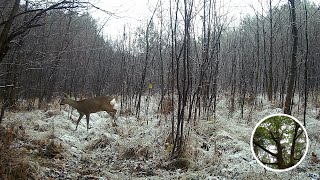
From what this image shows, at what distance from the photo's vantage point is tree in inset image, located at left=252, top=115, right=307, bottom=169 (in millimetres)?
2871

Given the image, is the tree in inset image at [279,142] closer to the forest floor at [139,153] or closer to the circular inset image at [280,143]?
the circular inset image at [280,143]

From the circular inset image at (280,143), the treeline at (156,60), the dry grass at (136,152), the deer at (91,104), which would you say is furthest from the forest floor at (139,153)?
the treeline at (156,60)

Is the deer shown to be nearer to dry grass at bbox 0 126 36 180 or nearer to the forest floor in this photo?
the forest floor

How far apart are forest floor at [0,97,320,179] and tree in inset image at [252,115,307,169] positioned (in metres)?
1.76

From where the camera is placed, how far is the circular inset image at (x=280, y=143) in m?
2.87

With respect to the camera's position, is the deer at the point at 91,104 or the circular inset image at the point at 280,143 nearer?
the circular inset image at the point at 280,143

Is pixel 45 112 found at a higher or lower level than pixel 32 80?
lower

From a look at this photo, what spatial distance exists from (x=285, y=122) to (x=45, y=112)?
387 inches

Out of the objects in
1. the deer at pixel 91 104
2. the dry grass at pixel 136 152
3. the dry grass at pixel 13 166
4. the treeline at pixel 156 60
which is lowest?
the dry grass at pixel 136 152

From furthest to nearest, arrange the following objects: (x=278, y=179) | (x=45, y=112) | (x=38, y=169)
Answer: (x=45, y=112)
(x=38, y=169)
(x=278, y=179)

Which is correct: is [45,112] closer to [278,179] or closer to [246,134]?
[246,134]

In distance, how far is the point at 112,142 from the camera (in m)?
7.77

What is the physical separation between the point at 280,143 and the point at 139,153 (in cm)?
430

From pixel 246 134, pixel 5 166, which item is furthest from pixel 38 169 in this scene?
pixel 246 134
